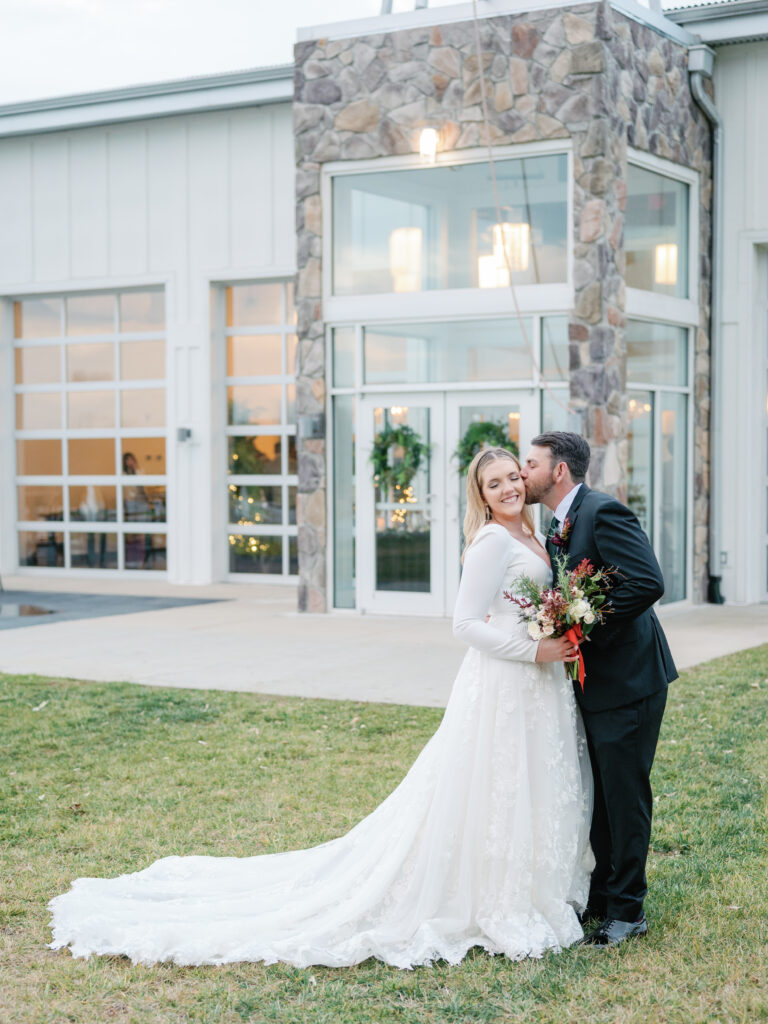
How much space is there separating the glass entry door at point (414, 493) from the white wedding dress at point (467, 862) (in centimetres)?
786

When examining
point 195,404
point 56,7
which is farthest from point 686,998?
point 56,7

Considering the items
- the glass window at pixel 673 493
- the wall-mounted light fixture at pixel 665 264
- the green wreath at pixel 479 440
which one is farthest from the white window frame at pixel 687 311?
the green wreath at pixel 479 440

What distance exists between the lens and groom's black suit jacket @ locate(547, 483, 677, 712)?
13.2 ft

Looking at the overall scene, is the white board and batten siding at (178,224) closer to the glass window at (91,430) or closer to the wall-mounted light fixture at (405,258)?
the glass window at (91,430)

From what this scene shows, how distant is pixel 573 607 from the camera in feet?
13.0

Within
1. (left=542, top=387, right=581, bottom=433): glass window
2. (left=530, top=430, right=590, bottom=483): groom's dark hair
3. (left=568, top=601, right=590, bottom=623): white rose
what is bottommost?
(left=568, top=601, right=590, bottom=623): white rose

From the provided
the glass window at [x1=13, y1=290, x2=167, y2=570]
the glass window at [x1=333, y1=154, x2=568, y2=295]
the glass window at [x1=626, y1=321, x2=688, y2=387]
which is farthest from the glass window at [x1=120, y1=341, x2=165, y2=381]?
the glass window at [x1=626, y1=321, x2=688, y2=387]

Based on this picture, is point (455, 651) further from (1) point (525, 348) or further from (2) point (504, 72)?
(2) point (504, 72)

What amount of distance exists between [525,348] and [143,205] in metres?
6.74

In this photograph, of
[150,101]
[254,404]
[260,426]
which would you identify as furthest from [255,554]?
[150,101]

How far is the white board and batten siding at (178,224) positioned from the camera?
15484 mm

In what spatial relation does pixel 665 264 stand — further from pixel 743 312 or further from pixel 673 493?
pixel 673 493

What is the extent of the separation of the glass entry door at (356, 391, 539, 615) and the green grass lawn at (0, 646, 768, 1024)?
143 inches

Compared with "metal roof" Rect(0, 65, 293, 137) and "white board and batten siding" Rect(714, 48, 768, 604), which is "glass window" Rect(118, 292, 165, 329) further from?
"white board and batten siding" Rect(714, 48, 768, 604)
